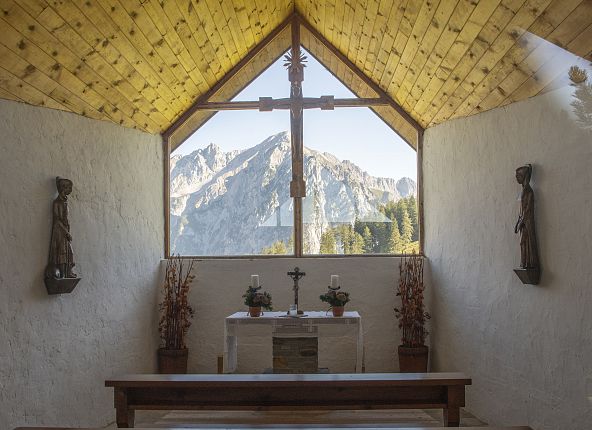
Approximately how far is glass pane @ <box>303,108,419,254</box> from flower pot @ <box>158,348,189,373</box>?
63.4 inches

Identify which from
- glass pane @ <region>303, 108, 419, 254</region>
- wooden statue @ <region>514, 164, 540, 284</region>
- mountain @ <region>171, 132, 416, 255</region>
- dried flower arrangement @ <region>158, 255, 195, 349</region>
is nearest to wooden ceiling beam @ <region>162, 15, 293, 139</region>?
mountain @ <region>171, 132, 416, 255</region>

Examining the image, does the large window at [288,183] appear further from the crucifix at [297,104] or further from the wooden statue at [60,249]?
the wooden statue at [60,249]

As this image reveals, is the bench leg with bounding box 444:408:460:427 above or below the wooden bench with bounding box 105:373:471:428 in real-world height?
below

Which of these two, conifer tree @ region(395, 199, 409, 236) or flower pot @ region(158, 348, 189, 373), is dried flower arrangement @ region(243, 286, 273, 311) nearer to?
flower pot @ region(158, 348, 189, 373)

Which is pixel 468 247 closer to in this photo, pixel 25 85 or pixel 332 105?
pixel 332 105

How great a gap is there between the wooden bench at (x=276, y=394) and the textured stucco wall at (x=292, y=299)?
260 cm

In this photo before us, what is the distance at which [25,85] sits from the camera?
4047 millimetres

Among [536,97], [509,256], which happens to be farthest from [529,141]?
[509,256]

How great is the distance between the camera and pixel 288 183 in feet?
21.9

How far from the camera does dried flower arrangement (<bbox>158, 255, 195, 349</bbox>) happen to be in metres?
6.16

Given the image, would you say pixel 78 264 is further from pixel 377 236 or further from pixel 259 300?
pixel 377 236

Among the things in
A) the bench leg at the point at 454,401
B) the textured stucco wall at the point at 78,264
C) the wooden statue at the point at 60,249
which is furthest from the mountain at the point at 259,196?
the bench leg at the point at 454,401

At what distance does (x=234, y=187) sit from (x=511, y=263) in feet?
9.92

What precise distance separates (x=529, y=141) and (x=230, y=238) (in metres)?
3.23
